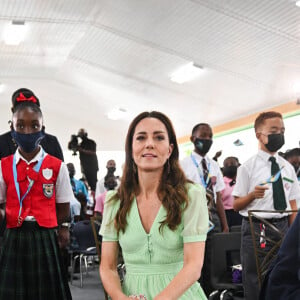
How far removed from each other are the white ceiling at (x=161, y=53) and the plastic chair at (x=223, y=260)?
4405 mm

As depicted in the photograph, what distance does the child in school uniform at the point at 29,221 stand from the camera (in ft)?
8.55

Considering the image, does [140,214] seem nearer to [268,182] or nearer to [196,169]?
[268,182]

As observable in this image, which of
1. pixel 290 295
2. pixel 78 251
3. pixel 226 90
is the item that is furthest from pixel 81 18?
pixel 290 295

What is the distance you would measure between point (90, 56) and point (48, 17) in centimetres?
259

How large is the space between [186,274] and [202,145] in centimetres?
280

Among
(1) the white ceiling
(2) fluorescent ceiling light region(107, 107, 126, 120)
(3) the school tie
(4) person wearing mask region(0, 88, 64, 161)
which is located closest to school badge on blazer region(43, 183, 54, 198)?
(4) person wearing mask region(0, 88, 64, 161)

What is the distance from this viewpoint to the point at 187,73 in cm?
1061

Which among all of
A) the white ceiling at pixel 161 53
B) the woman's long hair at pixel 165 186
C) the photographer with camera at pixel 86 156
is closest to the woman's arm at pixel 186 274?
the woman's long hair at pixel 165 186

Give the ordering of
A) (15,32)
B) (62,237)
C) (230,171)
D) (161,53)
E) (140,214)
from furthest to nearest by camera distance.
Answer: (161,53), (15,32), (230,171), (62,237), (140,214)

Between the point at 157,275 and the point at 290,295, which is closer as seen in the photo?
the point at 290,295

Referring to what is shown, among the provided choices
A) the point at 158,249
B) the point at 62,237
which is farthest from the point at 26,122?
the point at 158,249

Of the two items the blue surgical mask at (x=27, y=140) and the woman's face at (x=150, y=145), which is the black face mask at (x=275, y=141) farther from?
the blue surgical mask at (x=27, y=140)

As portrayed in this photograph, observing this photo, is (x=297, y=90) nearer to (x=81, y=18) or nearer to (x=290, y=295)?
(x=81, y=18)

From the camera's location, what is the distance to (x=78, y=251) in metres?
6.88
